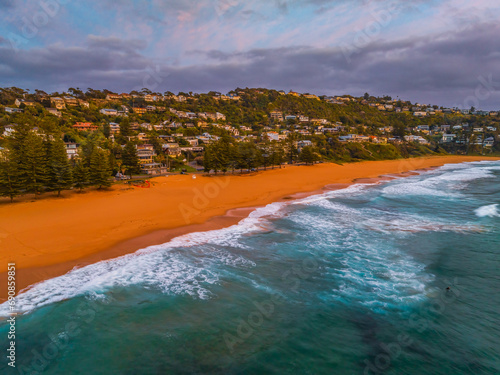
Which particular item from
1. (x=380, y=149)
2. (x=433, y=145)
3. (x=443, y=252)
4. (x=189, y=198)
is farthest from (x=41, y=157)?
(x=433, y=145)

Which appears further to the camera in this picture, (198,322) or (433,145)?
(433,145)

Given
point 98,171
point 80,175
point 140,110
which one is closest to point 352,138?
point 140,110

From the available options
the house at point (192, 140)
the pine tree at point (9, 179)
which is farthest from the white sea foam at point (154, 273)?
the house at point (192, 140)

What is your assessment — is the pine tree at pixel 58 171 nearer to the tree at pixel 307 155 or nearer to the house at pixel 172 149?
the house at pixel 172 149

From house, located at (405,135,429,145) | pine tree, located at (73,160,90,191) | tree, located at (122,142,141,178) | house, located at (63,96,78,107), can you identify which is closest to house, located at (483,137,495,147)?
house, located at (405,135,429,145)

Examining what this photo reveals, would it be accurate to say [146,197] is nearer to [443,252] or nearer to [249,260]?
[249,260]

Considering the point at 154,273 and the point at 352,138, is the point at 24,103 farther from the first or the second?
the point at 352,138
